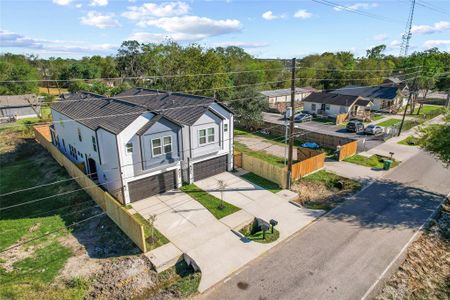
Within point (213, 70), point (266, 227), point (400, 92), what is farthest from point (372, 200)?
point (400, 92)

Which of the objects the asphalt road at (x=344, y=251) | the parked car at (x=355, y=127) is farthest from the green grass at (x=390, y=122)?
the asphalt road at (x=344, y=251)

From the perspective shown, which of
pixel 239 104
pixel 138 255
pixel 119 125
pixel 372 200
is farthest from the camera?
pixel 239 104

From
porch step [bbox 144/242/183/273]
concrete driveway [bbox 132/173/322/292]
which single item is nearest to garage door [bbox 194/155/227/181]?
concrete driveway [bbox 132/173/322/292]

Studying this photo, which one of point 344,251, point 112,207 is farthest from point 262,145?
point 112,207

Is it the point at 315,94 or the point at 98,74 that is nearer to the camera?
the point at 315,94

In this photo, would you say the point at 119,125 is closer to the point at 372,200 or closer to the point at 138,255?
the point at 138,255

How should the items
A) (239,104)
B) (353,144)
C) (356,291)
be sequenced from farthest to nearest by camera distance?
(239,104) → (353,144) → (356,291)

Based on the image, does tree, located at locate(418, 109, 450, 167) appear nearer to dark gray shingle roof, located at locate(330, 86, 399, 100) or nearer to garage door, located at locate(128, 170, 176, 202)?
garage door, located at locate(128, 170, 176, 202)
